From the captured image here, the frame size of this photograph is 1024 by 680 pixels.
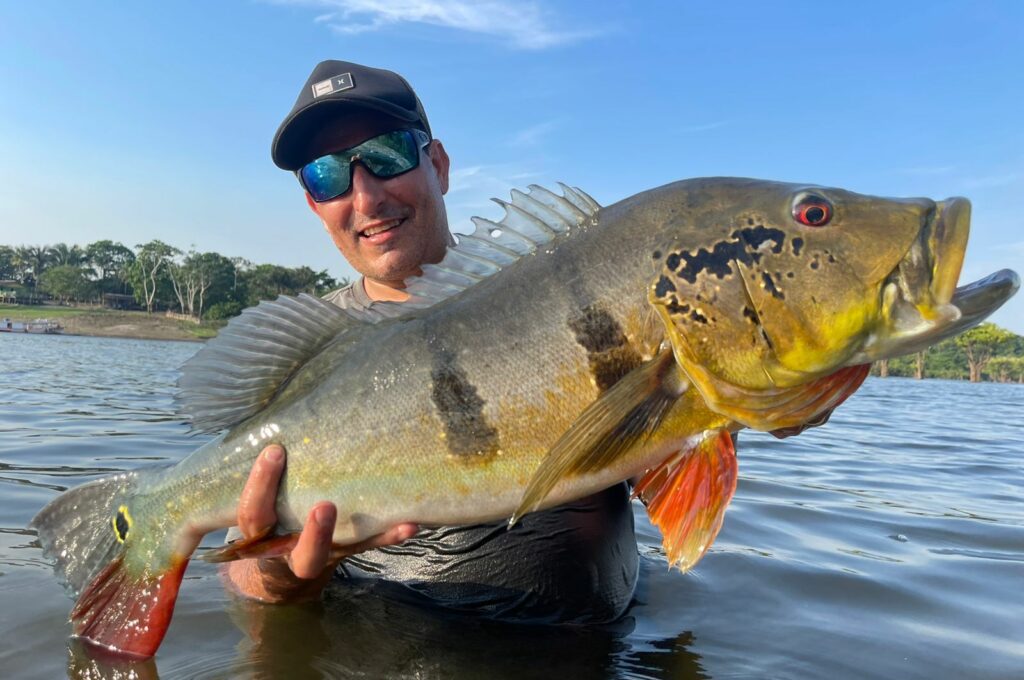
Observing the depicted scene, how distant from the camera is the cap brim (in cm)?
432

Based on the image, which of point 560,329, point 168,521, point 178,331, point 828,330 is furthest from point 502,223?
point 178,331

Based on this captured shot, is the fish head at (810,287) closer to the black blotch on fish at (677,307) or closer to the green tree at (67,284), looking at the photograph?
the black blotch on fish at (677,307)

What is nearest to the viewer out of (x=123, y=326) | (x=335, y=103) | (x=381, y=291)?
(x=335, y=103)

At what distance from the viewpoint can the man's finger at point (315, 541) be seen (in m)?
2.45

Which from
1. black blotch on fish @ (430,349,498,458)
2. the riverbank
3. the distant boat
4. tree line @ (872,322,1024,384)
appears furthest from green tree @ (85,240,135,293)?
black blotch on fish @ (430,349,498,458)

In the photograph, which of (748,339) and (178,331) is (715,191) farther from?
(178,331)

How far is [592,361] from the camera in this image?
86.3 inches

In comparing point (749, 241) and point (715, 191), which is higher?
point (715, 191)

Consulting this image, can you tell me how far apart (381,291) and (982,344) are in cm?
8381

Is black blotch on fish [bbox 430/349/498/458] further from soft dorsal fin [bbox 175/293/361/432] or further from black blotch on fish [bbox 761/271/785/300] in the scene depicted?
black blotch on fish [bbox 761/271/785/300]

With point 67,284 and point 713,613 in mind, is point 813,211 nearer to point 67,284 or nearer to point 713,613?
point 713,613

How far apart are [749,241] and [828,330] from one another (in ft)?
1.22

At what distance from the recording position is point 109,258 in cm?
9506

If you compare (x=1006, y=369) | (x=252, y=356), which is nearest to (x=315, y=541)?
(x=252, y=356)
